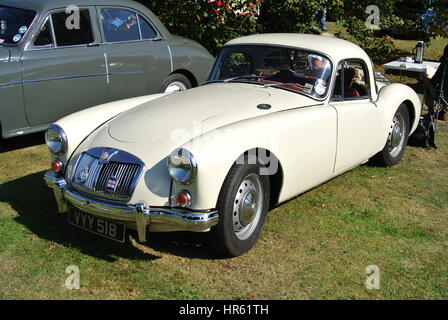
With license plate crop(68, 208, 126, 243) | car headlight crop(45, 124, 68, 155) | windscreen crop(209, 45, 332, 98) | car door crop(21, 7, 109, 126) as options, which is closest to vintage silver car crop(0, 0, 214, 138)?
car door crop(21, 7, 109, 126)

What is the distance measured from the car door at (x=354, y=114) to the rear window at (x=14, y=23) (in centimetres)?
355

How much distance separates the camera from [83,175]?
13.1 ft

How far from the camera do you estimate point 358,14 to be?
35.5 feet

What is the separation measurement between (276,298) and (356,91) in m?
2.68

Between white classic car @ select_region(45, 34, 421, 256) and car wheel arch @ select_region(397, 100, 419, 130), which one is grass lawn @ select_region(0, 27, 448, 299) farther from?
car wheel arch @ select_region(397, 100, 419, 130)

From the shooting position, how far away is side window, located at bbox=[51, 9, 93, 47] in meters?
6.34

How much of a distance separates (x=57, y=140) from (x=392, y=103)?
3373 mm

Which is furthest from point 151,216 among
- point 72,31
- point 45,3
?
point 45,3

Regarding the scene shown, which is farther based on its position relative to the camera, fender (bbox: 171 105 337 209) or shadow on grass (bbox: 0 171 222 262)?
shadow on grass (bbox: 0 171 222 262)

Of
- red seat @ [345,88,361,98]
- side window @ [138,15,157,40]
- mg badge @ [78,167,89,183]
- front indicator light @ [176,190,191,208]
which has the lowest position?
mg badge @ [78,167,89,183]

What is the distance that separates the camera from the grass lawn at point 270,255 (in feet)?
11.8

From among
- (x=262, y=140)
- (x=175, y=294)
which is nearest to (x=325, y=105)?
(x=262, y=140)

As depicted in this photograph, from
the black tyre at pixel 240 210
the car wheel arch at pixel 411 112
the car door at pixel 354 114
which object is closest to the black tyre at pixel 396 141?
the car wheel arch at pixel 411 112

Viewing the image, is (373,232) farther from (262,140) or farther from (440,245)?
(262,140)
